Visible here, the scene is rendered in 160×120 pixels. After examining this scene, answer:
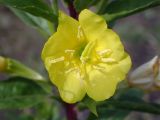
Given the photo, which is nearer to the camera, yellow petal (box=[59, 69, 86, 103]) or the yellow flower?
yellow petal (box=[59, 69, 86, 103])

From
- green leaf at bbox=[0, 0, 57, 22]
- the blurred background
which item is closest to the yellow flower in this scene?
green leaf at bbox=[0, 0, 57, 22]

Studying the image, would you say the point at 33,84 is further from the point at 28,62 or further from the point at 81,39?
the point at 28,62

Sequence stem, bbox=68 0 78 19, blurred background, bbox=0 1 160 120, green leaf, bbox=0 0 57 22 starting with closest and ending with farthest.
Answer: green leaf, bbox=0 0 57 22 → stem, bbox=68 0 78 19 → blurred background, bbox=0 1 160 120

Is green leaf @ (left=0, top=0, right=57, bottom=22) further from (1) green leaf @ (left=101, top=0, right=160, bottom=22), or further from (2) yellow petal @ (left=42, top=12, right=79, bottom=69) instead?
(1) green leaf @ (left=101, top=0, right=160, bottom=22)

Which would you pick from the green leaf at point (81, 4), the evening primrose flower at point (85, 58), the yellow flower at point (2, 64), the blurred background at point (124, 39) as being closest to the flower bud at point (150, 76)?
the evening primrose flower at point (85, 58)

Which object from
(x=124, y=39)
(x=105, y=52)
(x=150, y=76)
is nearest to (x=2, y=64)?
(x=105, y=52)

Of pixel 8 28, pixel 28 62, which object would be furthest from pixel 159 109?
pixel 8 28

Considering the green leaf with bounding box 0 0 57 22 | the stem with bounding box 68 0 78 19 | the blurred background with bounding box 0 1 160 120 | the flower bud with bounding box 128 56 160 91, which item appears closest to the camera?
the green leaf with bounding box 0 0 57 22
